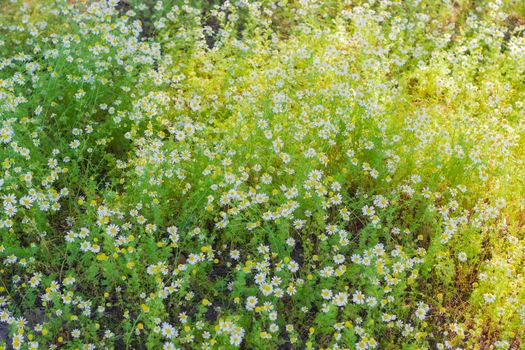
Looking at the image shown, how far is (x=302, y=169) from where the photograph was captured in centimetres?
A: 418

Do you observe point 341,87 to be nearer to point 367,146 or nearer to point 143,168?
point 367,146

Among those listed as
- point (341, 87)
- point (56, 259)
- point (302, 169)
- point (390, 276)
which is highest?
point (341, 87)

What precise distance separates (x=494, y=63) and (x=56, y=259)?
494 centimetres

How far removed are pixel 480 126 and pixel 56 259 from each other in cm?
352

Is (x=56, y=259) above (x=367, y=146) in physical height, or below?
below

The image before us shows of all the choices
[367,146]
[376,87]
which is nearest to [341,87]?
[376,87]

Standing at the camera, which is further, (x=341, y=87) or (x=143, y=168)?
(x=341, y=87)

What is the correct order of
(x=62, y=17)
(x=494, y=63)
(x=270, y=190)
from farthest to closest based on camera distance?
1. (x=494, y=63)
2. (x=62, y=17)
3. (x=270, y=190)

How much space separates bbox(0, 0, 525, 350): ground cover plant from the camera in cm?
365

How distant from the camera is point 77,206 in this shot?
4250 mm

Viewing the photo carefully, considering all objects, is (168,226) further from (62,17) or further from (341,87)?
(62,17)

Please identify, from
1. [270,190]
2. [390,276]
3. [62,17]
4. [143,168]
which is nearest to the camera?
[390,276]

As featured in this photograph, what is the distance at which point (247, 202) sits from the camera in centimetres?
388

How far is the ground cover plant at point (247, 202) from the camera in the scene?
365 cm
